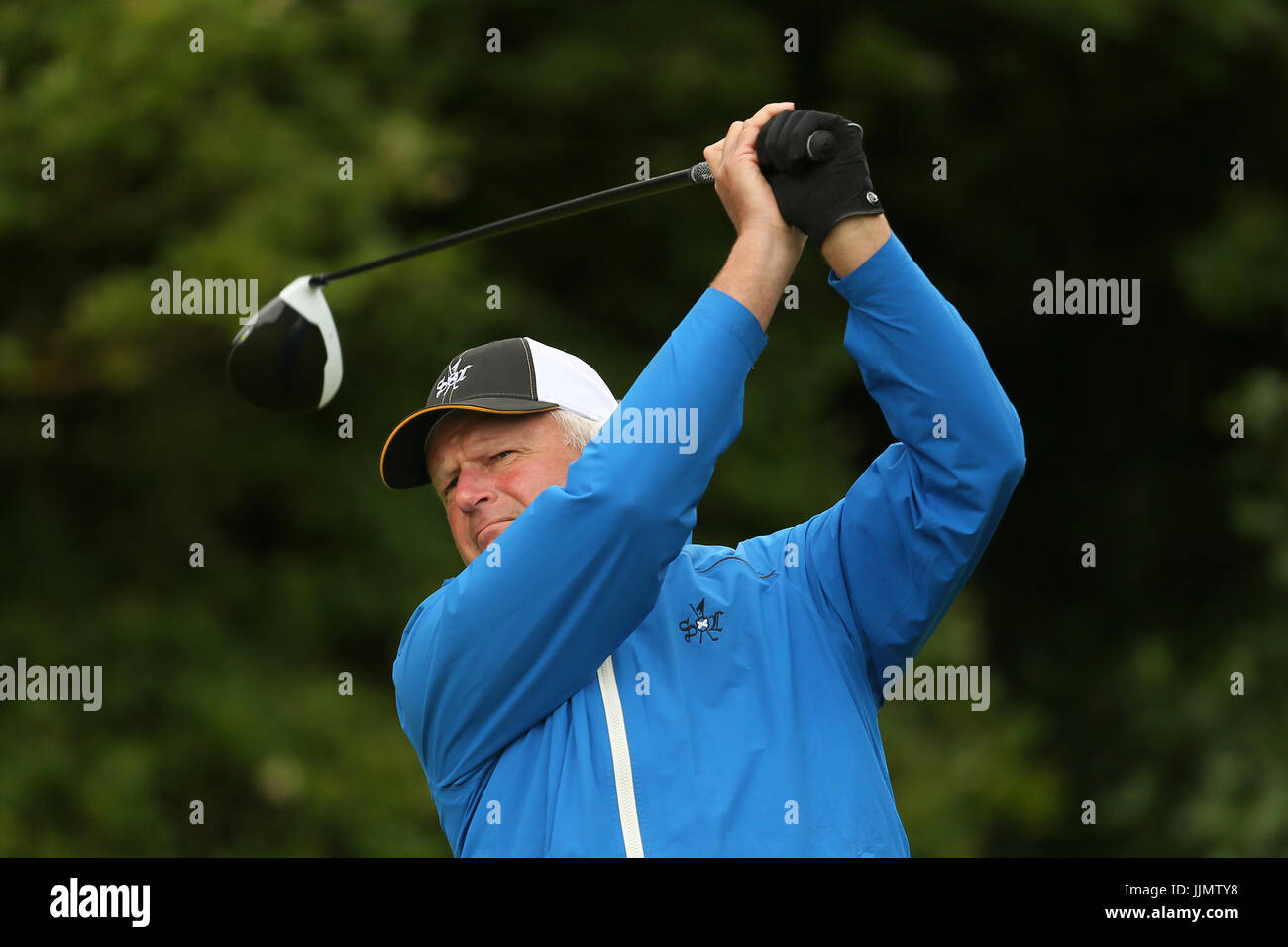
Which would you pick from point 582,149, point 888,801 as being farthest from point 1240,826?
point 888,801

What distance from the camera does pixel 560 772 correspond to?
1785mm

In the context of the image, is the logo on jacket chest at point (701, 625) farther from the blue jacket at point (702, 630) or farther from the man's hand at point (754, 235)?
the man's hand at point (754, 235)

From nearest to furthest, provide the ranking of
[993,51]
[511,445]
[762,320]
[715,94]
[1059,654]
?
[762,320]
[511,445]
[715,94]
[993,51]
[1059,654]

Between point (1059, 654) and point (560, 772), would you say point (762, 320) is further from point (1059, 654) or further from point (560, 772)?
point (1059, 654)

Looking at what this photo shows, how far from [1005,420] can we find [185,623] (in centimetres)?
440

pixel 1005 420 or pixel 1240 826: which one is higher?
pixel 1005 420

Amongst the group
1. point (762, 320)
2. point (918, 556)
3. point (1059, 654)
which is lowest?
point (1059, 654)

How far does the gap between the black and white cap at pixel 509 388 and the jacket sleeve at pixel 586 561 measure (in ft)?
1.01

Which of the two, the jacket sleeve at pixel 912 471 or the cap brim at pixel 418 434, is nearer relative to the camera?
the jacket sleeve at pixel 912 471

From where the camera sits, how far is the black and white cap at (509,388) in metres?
2.09
